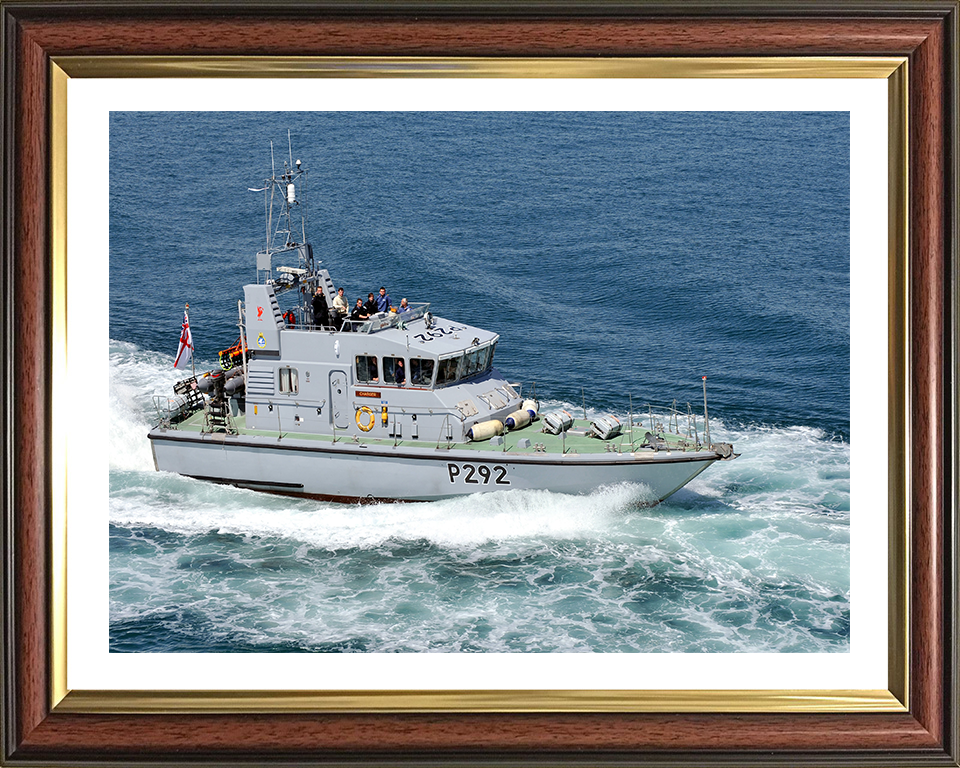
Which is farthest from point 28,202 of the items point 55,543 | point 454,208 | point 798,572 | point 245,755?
point 454,208

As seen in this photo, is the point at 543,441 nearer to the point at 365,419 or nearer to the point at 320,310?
the point at 365,419

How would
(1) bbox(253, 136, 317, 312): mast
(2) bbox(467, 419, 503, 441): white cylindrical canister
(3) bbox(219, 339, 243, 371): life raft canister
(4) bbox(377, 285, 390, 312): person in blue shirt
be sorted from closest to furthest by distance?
(1) bbox(253, 136, 317, 312): mast → (2) bbox(467, 419, 503, 441): white cylindrical canister → (4) bbox(377, 285, 390, 312): person in blue shirt → (3) bbox(219, 339, 243, 371): life raft canister

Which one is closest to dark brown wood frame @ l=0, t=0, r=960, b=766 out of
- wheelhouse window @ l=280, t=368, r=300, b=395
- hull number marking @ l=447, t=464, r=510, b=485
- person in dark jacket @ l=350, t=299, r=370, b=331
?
hull number marking @ l=447, t=464, r=510, b=485

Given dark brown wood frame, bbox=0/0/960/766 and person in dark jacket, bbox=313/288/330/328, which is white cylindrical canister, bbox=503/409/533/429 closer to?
person in dark jacket, bbox=313/288/330/328

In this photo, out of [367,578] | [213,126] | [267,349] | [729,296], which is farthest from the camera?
[267,349]

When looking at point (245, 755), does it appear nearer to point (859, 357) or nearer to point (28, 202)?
point (28, 202)

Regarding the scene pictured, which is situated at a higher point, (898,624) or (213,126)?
(213,126)

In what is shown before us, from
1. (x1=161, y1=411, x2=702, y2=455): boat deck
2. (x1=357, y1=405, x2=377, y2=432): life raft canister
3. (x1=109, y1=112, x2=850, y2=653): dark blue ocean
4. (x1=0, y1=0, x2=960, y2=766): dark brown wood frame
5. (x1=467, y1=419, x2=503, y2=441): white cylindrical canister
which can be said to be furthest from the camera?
(x1=357, y1=405, x2=377, y2=432): life raft canister

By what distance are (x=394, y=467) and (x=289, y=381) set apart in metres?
2.55

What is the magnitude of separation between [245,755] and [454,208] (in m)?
11.2

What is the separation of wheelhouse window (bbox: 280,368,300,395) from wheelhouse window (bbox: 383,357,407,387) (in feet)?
5.16

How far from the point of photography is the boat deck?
652 inches

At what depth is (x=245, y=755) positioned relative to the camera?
24.2 ft

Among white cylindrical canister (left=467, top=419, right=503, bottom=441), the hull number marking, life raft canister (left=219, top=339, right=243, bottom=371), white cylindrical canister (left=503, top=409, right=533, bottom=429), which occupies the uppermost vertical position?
life raft canister (left=219, top=339, right=243, bottom=371)
